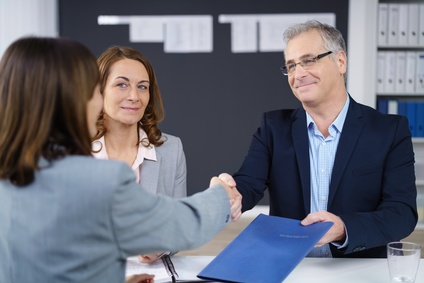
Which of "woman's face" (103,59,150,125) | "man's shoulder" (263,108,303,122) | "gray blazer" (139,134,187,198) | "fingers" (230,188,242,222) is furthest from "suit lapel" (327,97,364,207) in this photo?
"woman's face" (103,59,150,125)

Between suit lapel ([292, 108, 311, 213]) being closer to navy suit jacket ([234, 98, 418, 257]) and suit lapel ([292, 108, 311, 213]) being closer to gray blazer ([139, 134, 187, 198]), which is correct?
navy suit jacket ([234, 98, 418, 257])

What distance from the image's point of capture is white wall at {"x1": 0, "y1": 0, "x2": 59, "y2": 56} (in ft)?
14.5

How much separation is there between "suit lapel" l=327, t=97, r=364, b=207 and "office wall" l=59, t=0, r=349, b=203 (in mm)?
2688

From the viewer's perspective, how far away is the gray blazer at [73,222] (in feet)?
2.81

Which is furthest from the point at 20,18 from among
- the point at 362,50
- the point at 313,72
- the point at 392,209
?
the point at 392,209

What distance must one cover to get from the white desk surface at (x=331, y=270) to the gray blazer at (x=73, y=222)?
1.75ft

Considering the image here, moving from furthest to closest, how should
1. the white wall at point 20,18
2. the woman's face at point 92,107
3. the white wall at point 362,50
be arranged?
the white wall at point 20,18 < the white wall at point 362,50 < the woman's face at point 92,107

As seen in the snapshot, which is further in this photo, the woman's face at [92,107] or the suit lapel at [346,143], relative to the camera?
the suit lapel at [346,143]

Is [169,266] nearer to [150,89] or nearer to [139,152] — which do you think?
[139,152]

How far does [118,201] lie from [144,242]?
0.33 feet

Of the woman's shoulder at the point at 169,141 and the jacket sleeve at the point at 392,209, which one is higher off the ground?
the woman's shoulder at the point at 169,141

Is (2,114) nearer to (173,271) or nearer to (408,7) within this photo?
(173,271)

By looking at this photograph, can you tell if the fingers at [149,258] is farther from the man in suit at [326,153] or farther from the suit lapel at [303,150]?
the suit lapel at [303,150]

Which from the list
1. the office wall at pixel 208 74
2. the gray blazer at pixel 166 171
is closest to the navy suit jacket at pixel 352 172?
the gray blazer at pixel 166 171
